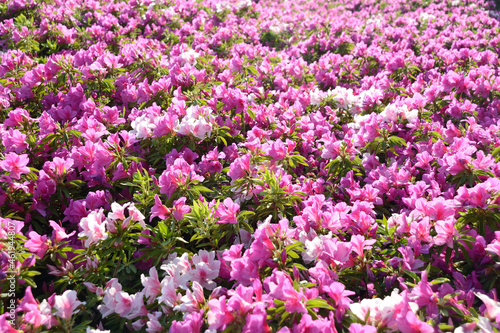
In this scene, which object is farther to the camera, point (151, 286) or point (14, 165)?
point (14, 165)

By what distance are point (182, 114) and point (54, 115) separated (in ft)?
4.84

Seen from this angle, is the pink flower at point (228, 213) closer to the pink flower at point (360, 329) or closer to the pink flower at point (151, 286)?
the pink flower at point (151, 286)

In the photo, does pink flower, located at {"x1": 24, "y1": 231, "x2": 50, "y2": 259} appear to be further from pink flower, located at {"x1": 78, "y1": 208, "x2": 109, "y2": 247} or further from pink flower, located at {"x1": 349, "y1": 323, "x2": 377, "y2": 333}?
pink flower, located at {"x1": 349, "y1": 323, "x2": 377, "y2": 333}

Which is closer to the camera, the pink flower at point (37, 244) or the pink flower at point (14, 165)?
the pink flower at point (37, 244)

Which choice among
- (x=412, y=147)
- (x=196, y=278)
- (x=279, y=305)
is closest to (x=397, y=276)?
(x=279, y=305)

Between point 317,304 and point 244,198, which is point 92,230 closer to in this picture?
point 244,198

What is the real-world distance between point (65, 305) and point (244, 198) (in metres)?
1.34

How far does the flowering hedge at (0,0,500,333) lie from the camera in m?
1.77

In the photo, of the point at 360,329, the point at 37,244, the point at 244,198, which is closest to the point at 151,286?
the point at 37,244

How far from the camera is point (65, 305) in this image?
72.1 inches

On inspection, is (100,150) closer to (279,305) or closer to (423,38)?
(279,305)

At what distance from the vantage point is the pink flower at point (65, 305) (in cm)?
182

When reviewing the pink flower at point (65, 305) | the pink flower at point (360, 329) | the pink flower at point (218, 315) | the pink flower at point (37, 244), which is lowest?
the pink flower at point (65, 305)

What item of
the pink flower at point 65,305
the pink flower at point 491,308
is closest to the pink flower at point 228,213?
the pink flower at point 65,305
